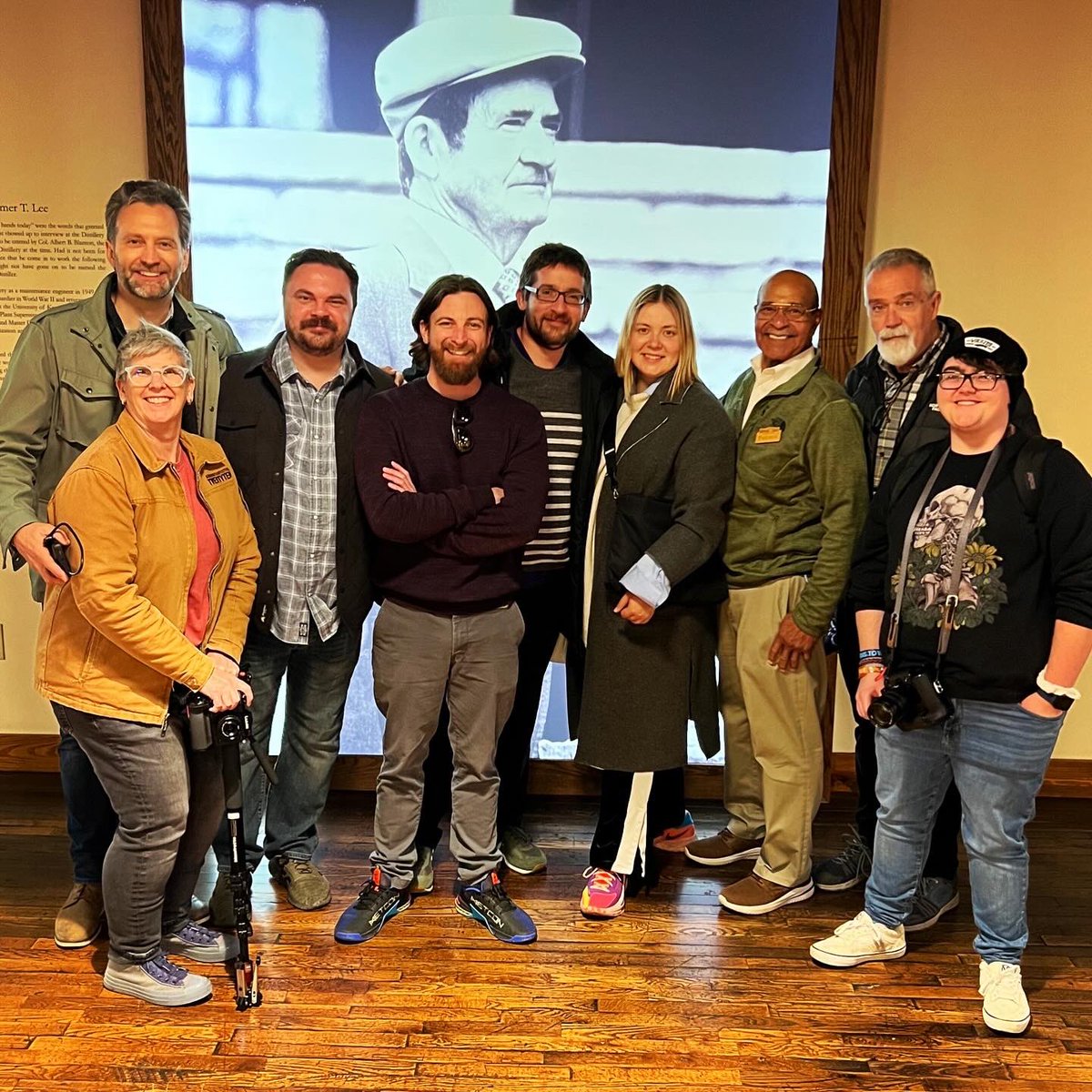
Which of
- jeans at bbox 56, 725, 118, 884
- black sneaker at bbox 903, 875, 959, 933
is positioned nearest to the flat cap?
jeans at bbox 56, 725, 118, 884

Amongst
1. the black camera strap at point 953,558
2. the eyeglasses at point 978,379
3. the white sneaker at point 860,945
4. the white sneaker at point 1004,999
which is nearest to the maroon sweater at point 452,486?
the black camera strap at point 953,558

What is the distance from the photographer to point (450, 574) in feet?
8.83

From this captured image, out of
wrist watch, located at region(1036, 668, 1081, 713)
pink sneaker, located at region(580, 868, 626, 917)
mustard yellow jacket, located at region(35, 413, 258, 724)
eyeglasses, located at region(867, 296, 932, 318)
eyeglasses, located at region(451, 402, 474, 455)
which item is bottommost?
pink sneaker, located at region(580, 868, 626, 917)

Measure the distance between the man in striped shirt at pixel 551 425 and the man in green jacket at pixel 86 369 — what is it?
84 centimetres

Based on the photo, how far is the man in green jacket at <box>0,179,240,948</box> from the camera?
2.59 m

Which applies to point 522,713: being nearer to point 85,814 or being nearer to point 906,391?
point 85,814

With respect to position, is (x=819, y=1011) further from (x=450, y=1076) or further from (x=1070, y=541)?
(x=1070, y=541)

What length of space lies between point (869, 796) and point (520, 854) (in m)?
1.04

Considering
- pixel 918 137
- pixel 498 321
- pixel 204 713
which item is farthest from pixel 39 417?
pixel 918 137

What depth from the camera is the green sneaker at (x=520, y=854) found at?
3164mm

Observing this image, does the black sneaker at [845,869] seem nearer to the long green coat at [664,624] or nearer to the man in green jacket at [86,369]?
the long green coat at [664,624]

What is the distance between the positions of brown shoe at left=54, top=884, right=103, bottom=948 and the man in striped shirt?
83 centimetres

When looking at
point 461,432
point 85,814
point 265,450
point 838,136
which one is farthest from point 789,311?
point 85,814

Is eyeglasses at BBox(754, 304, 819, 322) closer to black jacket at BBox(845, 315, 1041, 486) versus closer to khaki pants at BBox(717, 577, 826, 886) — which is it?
black jacket at BBox(845, 315, 1041, 486)
